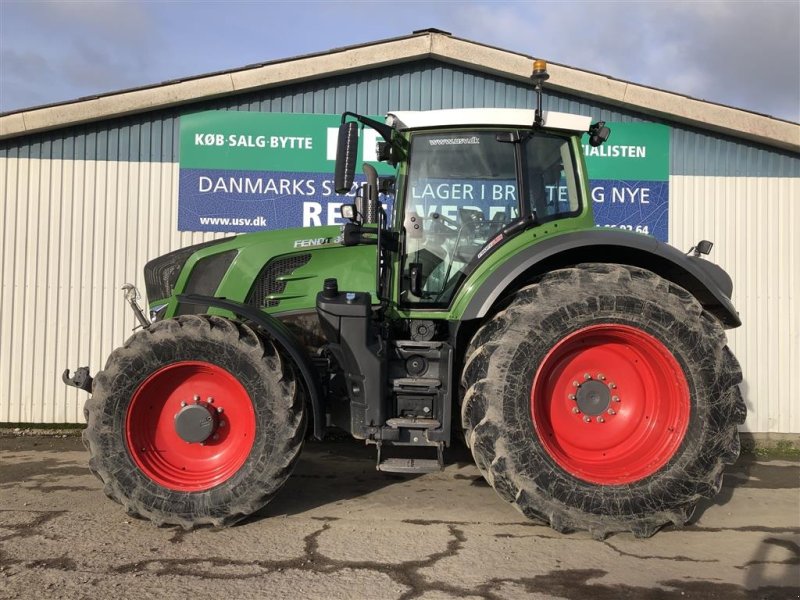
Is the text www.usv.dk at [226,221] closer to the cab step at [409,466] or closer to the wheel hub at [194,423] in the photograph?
the wheel hub at [194,423]

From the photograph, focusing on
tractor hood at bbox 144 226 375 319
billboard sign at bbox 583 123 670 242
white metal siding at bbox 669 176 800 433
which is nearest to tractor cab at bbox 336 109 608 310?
tractor hood at bbox 144 226 375 319

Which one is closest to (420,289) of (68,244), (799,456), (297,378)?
(297,378)

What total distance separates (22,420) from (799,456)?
27.3ft

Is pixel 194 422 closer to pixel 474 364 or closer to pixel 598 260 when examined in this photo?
pixel 474 364

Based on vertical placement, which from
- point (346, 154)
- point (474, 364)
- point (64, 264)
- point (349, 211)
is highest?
point (346, 154)

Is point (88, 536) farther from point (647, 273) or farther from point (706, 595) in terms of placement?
point (647, 273)

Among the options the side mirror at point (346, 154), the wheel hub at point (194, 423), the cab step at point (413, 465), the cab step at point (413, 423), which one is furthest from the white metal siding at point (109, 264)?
the cab step at point (413, 465)

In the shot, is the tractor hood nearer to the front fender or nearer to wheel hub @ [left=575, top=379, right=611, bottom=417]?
the front fender

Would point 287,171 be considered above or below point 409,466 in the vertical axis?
above


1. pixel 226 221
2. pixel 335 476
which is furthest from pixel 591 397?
pixel 226 221

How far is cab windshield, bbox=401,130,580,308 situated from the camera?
385cm

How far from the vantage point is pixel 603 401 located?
143 inches

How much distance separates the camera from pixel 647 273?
3.58 m

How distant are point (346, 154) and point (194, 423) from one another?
73.0 inches
